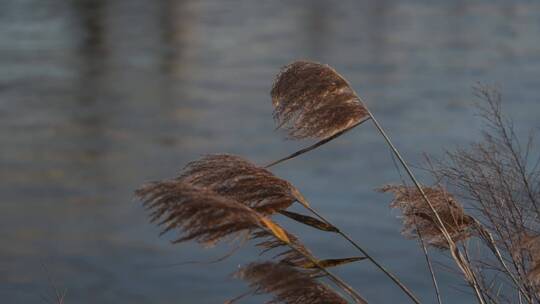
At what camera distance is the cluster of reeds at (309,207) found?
2455 millimetres

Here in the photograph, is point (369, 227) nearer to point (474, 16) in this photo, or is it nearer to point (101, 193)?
point (101, 193)

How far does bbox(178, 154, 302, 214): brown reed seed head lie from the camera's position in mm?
2730

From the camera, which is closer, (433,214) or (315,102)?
(315,102)

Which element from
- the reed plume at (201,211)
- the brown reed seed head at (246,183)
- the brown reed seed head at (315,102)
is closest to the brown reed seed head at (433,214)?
the brown reed seed head at (315,102)

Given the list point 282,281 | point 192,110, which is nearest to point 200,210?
point 282,281

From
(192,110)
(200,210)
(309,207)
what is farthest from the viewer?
(192,110)

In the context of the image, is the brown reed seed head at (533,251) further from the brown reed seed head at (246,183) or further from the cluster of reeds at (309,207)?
the brown reed seed head at (246,183)

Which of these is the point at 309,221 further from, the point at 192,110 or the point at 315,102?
the point at 192,110

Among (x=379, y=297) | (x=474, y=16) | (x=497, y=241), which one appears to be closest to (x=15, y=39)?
(x=474, y=16)

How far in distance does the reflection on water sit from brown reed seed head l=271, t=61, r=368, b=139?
9.99 ft

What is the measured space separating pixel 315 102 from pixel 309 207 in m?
0.27

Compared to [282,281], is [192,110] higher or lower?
lower

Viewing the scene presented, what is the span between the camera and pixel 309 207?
2.87m

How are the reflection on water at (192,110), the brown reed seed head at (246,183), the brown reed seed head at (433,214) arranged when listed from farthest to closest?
the reflection on water at (192,110) < the brown reed seed head at (433,214) < the brown reed seed head at (246,183)
